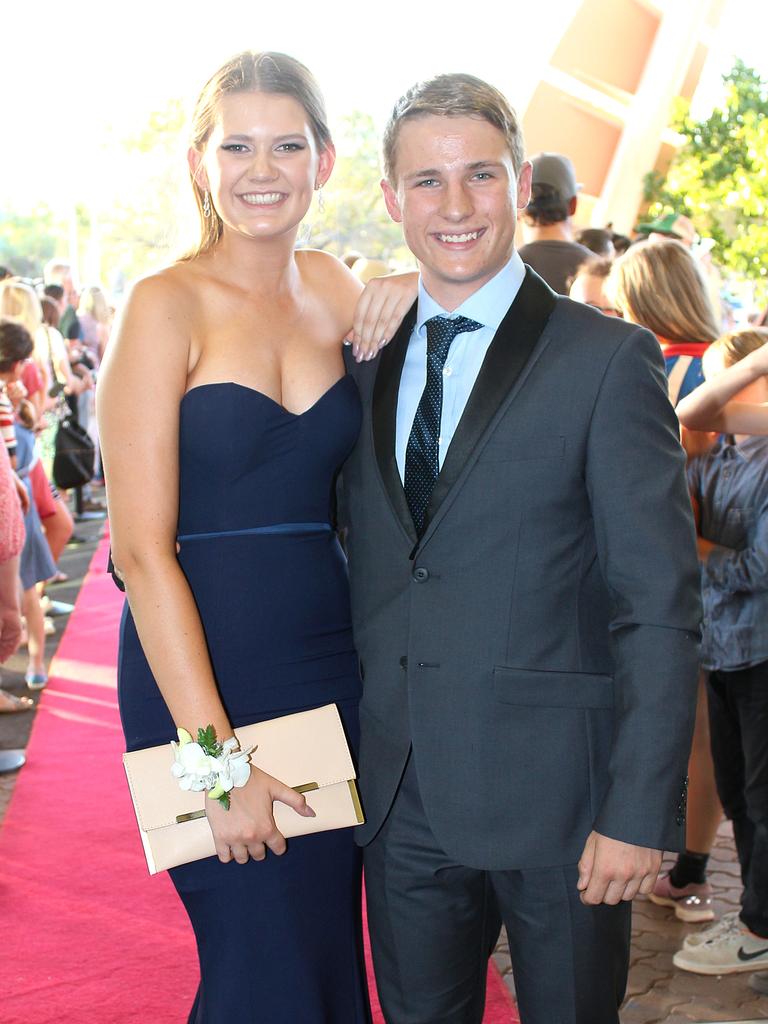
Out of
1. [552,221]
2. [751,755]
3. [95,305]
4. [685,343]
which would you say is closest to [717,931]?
[751,755]

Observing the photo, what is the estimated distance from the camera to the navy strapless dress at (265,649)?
2.04 meters

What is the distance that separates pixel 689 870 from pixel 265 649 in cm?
218

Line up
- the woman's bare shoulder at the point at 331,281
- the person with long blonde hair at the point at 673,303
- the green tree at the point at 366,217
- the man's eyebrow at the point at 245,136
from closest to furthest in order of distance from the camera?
1. the man's eyebrow at the point at 245,136
2. the woman's bare shoulder at the point at 331,281
3. the person with long blonde hair at the point at 673,303
4. the green tree at the point at 366,217

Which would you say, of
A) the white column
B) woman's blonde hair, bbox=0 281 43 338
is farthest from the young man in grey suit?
the white column

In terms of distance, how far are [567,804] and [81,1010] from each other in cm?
188

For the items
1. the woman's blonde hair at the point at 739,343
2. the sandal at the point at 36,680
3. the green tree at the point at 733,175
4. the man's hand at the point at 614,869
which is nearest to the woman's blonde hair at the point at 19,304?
the sandal at the point at 36,680

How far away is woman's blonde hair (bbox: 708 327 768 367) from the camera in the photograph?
331 cm

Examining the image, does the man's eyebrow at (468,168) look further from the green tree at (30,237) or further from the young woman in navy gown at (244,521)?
the green tree at (30,237)

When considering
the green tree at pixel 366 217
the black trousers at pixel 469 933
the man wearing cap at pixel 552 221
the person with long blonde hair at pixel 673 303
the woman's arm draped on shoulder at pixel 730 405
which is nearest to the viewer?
the black trousers at pixel 469 933

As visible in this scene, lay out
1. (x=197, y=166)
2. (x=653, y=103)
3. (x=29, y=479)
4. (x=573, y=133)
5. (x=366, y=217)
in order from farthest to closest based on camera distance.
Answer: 1. (x=653, y=103)
2. (x=573, y=133)
3. (x=366, y=217)
4. (x=29, y=479)
5. (x=197, y=166)

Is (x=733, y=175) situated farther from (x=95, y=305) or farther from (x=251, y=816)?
(x=251, y=816)

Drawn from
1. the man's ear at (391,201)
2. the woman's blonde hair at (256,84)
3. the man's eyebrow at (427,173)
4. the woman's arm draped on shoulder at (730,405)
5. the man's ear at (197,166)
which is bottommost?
the woman's arm draped on shoulder at (730,405)

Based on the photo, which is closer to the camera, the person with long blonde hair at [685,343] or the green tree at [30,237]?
the person with long blonde hair at [685,343]

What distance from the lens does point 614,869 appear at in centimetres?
177
